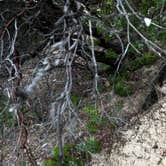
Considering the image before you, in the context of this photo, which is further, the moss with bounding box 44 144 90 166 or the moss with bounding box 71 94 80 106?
the moss with bounding box 71 94 80 106

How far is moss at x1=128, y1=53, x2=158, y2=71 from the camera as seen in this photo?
13.6ft

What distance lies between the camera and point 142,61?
417cm

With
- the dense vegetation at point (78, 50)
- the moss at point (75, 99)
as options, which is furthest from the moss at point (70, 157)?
the moss at point (75, 99)

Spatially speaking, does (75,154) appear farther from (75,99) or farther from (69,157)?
(75,99)

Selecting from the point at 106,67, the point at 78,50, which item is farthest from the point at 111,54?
Answer: the point at 78,50

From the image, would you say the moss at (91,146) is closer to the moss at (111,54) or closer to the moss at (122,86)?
the moss at (122,86)

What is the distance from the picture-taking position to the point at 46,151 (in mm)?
3736

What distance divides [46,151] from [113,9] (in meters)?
1.29

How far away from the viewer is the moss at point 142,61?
4.14 meters

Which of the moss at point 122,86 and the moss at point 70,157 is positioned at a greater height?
the moss at point 122,86

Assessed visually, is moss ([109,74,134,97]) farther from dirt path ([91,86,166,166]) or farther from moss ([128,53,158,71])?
dirt path ([91,86,166,166])

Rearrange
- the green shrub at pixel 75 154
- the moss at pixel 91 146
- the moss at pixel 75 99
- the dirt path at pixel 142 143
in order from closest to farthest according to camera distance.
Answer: the dirt path at pixel 142 143, the moss at pixel 91 146, the green shrub at pixel 75 154, the moss at pixel 75 99

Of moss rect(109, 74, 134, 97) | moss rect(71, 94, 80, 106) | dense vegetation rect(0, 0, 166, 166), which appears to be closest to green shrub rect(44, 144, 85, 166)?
dense vegetation rect(0, 0, 166, 166)

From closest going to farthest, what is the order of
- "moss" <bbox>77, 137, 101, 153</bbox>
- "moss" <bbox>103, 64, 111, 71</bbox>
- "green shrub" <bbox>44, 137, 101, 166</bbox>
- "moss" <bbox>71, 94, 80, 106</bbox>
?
1. "moss" <bbox>77, 137, 101, 153</bbox>
2. "green shrub" <bbox>44, 137, 101, 166</bbox>
3. "moss" <bbox>71, 94, 80, 106</bbox>
4. "moss" <bbox>103, 64, 111, 71</bbox>
